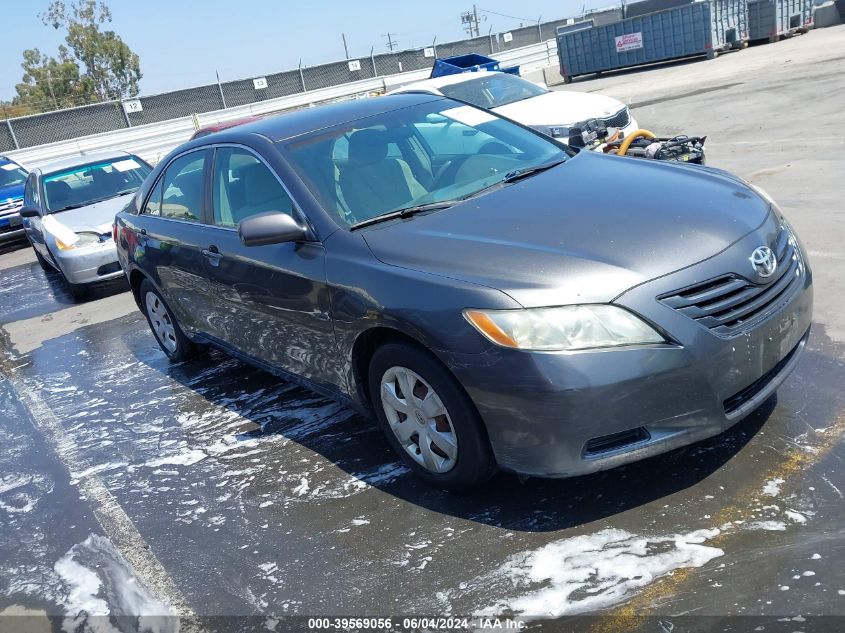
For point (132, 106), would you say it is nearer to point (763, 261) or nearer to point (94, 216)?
point (94, 216)

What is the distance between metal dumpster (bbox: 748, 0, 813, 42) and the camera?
24031 mm

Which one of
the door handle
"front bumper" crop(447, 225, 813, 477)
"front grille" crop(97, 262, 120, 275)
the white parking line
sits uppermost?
the door handle

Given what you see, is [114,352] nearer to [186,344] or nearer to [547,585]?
[186,344]

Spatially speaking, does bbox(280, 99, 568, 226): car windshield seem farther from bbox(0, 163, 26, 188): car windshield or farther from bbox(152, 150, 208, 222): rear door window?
bbox(0, 163, 26, 188): car windshield

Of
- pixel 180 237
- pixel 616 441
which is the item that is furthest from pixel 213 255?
pixel 616 441

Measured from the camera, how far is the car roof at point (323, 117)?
438cm

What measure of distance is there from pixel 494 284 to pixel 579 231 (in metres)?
0.50

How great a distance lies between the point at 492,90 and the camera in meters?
12.1

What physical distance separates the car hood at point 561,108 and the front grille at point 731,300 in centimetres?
686

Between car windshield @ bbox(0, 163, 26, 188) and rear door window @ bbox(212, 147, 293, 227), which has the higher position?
rear door window @ bbox(212, 147, 293, 227)

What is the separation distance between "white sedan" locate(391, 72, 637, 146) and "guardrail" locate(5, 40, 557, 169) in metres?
13.0

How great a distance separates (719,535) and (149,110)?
27.0 meters

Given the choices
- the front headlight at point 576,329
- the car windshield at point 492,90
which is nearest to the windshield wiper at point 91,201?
the car windshield at point 492,90

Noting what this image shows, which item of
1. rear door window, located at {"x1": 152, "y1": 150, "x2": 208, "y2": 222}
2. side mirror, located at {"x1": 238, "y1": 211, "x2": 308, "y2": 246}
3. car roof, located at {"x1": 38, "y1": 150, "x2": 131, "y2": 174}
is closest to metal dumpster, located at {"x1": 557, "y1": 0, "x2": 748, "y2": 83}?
car roof, located at {"x1": 38, "y1": 150, "x2": 131, "y2": 174}
